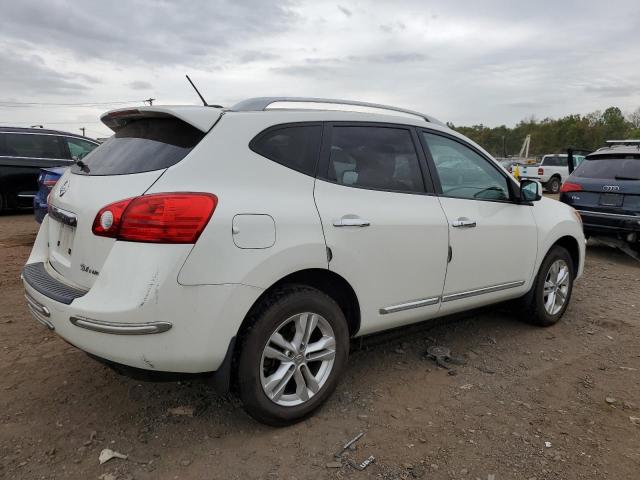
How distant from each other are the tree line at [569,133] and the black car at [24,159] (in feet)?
170

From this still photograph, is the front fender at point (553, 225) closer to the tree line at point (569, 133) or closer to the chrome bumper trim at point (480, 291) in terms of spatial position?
the chrome bumper trim at point (480, 291)

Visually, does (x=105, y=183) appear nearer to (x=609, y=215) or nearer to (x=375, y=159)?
(x=375, y=159)

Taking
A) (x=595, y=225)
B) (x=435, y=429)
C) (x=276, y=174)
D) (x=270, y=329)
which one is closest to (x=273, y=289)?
(x=270, y=329)

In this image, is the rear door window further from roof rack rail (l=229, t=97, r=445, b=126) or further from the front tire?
the front tire

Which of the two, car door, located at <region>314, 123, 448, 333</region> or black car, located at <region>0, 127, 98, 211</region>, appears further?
black car, located at <region>0, 127, 98, 211</region>

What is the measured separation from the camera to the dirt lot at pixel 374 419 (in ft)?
8.13

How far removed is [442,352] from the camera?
150 inches

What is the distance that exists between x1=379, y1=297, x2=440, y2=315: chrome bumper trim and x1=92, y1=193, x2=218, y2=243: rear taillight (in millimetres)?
1299

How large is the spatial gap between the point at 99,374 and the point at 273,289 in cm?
151

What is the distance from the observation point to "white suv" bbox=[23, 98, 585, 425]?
90.3 inches

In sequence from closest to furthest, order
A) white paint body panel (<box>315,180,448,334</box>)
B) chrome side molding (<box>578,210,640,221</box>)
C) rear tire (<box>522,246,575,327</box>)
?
white paint body panel (<box>315,180,448,334</box>) < rear tire (<box>522,246,575,327</box>) < chrome side molding (<box>578,210,640,221</box>)

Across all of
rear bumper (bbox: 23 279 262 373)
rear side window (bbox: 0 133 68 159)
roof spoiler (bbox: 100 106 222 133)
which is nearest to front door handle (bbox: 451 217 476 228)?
rear bumper (bbox: 23 279 262 373)

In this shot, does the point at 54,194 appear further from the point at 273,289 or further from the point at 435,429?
the point at 435,429

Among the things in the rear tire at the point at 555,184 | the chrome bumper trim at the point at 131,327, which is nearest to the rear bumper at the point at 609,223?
the chrome bumper trim at the point at 131,327
